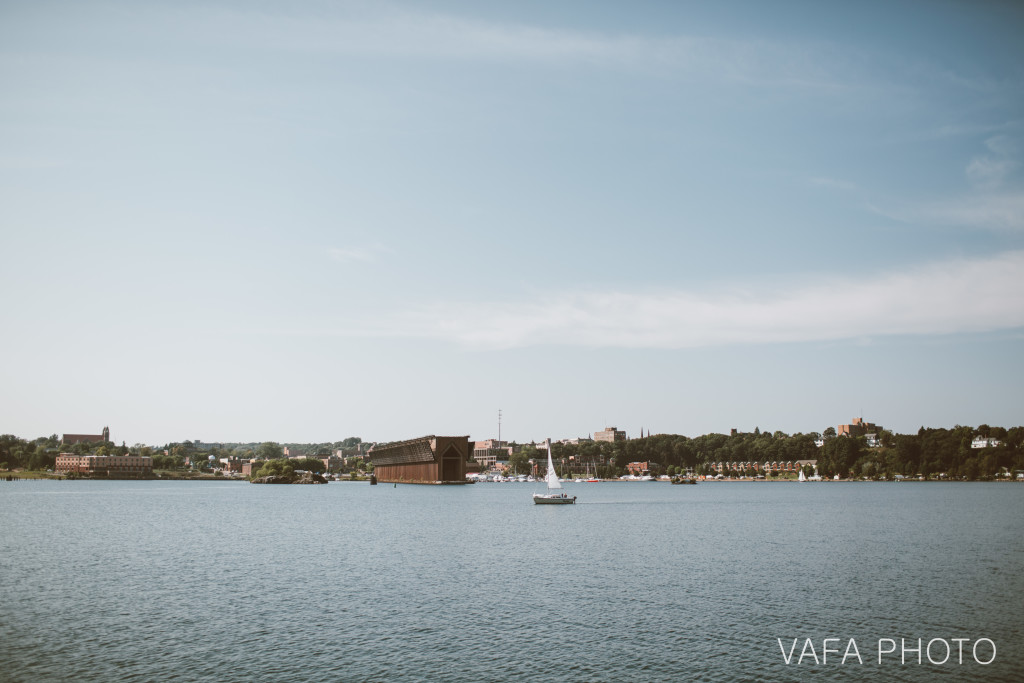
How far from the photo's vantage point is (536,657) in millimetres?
32406

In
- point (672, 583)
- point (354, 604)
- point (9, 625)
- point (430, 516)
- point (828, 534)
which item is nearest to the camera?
point (9, 625)

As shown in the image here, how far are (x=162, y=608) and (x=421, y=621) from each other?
1588 centimetres

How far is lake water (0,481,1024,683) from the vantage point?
102 ft

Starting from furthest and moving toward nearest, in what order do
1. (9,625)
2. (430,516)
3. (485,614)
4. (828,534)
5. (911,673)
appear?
(430,516) → (828,534) → (485,614) → (9,625) → (911,673)

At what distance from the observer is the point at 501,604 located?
43594mm

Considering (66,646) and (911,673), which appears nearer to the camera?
(911,673)

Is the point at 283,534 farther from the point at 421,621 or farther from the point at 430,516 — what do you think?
the point at 421,621

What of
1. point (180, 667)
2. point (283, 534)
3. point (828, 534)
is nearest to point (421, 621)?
point (180, 667)

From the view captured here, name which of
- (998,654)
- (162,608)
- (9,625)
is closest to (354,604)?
(162,608)

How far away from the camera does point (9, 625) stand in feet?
123

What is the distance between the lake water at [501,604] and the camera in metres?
31.2

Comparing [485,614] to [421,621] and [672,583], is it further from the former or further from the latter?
[672,583]

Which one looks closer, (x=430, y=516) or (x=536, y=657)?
(x=536, y=657)

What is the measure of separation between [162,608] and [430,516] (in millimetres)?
74371
